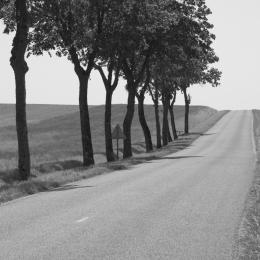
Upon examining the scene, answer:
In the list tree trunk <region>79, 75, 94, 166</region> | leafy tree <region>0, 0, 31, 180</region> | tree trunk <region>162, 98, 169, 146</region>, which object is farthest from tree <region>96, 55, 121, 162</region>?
tree trunk <region>162, 98, 169, 146</region>

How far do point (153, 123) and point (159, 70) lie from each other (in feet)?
194

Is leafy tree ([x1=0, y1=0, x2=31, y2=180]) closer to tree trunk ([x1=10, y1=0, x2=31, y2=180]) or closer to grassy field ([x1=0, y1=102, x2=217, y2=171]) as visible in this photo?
tree trunk ([x1=10, y1=0, x2=31, y2=180])

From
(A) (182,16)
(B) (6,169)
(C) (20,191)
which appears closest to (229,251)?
(C) (20,191)

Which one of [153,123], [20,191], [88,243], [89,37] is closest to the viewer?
[88,243]

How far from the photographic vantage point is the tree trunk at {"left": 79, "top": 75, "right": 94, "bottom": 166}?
36.2 meters

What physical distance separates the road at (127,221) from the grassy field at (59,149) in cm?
167

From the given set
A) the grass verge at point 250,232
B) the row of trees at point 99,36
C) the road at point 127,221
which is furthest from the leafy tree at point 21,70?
the grass verge at point 250,232

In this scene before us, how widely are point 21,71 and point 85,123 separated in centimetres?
1110

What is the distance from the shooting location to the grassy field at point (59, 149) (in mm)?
23500

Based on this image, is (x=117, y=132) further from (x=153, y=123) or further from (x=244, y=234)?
(x=153, y=123)

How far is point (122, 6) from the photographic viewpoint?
3800 cm

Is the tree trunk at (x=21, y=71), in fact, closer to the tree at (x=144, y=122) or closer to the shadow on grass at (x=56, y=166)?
the shadow on grass at (x=56, y=166)

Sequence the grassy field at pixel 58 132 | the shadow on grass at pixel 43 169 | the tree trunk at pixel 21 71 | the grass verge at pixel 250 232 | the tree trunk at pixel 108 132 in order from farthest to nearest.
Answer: the grassy field at pixel 58 132, the tree trunk at pixel 108 132, the shadow on grass at pixel 43 169, the tree trunk at pixel 21 71, the grass verge at pixel 250 232

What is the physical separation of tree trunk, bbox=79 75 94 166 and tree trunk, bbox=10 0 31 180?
9.87m
